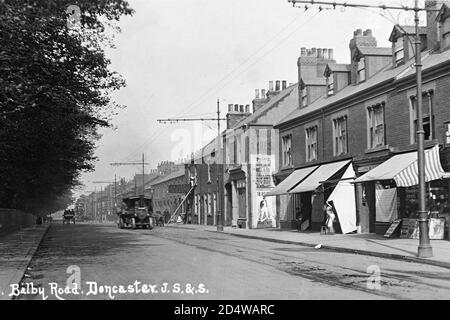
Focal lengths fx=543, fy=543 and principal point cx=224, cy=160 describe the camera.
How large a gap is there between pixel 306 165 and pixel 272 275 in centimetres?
2171

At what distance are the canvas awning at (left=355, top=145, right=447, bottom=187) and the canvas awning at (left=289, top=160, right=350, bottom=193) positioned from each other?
514 cm

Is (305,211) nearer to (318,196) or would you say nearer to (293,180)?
(318,196)

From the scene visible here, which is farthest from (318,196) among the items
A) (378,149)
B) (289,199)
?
(378,149)

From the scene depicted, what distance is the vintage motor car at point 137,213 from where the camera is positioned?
1729 inches

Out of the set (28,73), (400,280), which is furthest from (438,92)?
(28,73)

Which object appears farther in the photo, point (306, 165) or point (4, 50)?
point (306, 165)

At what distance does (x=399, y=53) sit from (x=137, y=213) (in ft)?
82.1

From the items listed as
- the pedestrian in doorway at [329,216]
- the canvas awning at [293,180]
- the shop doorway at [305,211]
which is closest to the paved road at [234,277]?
the pedestrian in doorway at [329,216]

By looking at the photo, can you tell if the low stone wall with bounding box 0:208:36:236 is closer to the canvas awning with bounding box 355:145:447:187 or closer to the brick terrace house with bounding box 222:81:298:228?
the brick terrace house with bounding box 222:81:298:228

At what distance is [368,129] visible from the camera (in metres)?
26.8

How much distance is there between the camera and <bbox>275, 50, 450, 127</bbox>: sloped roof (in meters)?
22.5

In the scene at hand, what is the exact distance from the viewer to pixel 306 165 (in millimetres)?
33406

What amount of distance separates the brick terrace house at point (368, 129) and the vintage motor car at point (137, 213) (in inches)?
486

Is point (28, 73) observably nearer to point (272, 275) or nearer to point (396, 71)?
point (272, 275)
